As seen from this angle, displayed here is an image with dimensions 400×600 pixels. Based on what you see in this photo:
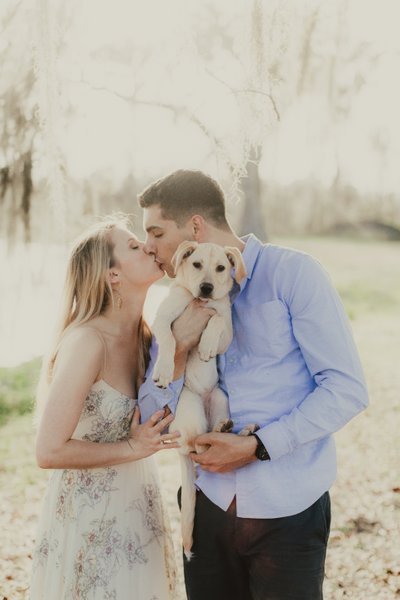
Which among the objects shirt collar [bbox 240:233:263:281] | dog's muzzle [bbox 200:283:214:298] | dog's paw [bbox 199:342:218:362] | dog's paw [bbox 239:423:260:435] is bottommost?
dog's paw [bbox 239:423:260:435]

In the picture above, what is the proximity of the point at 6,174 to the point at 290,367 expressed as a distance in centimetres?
563

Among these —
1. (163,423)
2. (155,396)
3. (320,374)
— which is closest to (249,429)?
(320,374)

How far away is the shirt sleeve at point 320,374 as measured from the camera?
244 cm

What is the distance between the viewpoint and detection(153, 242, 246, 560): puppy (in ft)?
8.95

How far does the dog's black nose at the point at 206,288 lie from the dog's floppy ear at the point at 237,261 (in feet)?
0.53

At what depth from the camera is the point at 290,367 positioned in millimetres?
2529

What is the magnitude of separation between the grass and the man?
6176mm

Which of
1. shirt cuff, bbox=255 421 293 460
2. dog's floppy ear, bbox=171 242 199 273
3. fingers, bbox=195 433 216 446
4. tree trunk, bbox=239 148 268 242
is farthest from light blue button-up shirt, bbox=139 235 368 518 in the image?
tree trunk, bbox=239 148 268 242

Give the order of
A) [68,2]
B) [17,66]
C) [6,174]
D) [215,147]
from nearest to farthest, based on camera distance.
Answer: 1. [215,147]
2. [68,2]
3. [17,66]
4. [6,174]

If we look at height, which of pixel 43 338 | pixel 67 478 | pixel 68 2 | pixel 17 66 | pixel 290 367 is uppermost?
pixel 68 2

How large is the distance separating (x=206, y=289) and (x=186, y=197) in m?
0.40

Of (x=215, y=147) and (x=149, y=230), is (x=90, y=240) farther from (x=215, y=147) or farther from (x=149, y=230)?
(x=215, y=147)

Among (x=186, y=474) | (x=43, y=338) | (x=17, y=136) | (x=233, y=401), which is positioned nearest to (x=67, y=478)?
(x=186, y=474)

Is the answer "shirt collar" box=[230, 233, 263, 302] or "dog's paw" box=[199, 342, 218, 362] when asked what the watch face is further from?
"shirt collar" box=[230, 233, 263, 302]
